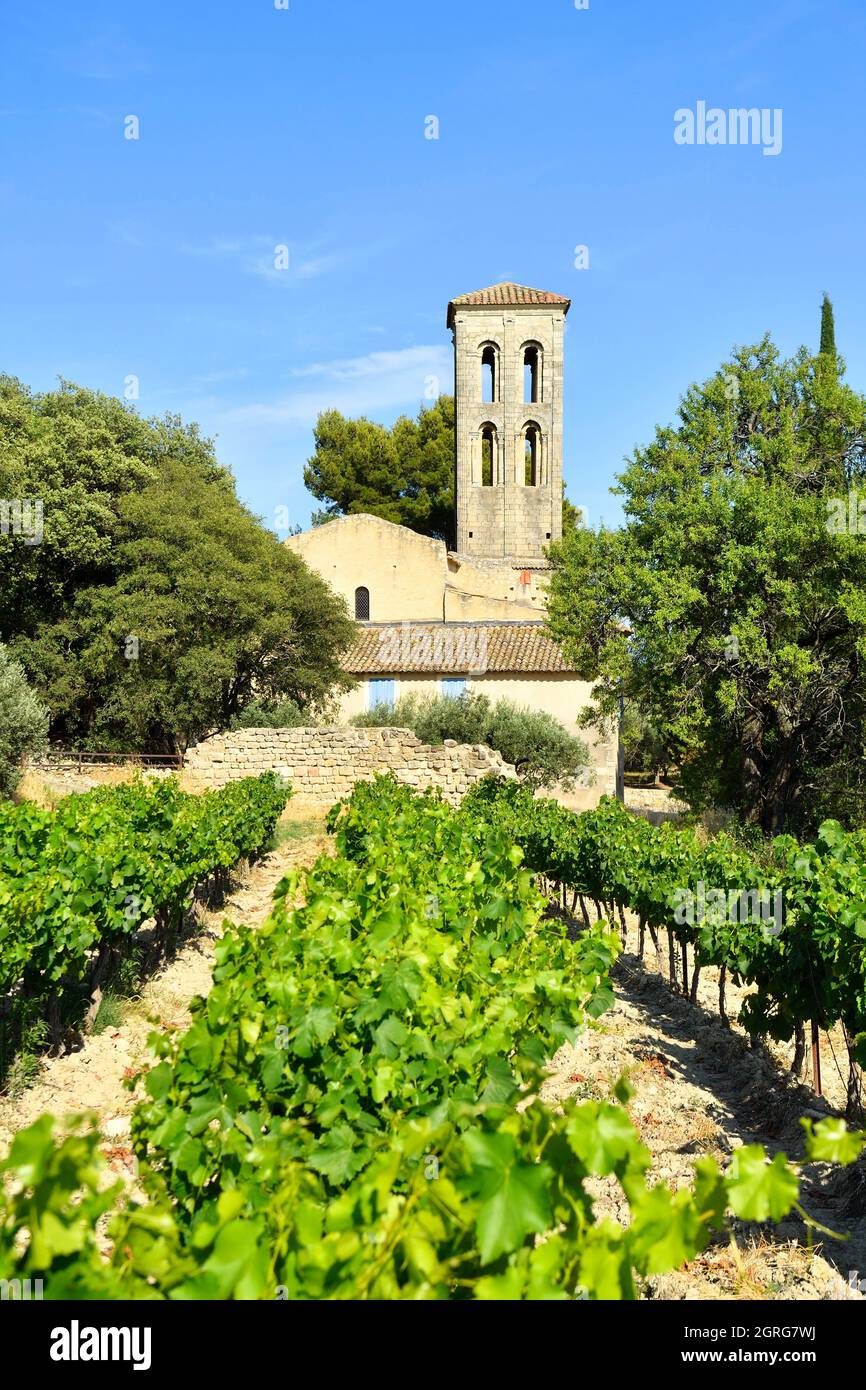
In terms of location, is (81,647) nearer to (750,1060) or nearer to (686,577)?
(686,577)

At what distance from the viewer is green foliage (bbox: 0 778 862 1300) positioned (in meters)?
1.59

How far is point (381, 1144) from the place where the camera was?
2.38 meters

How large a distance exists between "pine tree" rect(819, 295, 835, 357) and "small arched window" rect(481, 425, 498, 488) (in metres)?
17.1

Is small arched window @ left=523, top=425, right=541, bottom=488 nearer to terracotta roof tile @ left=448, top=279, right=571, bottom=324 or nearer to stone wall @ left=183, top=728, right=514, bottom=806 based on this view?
terracotta roof tile @ left=448, top=279, right=571, bottom=324

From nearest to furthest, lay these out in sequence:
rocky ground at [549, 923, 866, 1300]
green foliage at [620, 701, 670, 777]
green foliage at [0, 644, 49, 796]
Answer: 1. rocky ground at [549, 923, 866, 1300]
2. green foliage at [0, 644, 49, 796]
3. green foliage at [620, 701, 670, 777]

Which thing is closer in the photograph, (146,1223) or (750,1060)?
(146,1223)

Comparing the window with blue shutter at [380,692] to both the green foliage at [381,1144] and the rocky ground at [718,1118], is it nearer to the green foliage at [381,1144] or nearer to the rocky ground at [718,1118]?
the rocky ground at [718,1118]

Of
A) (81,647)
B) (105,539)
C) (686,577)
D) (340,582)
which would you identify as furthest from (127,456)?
(686,577)

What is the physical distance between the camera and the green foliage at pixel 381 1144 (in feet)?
5.21

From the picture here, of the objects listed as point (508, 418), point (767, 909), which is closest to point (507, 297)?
point (508, 418)
